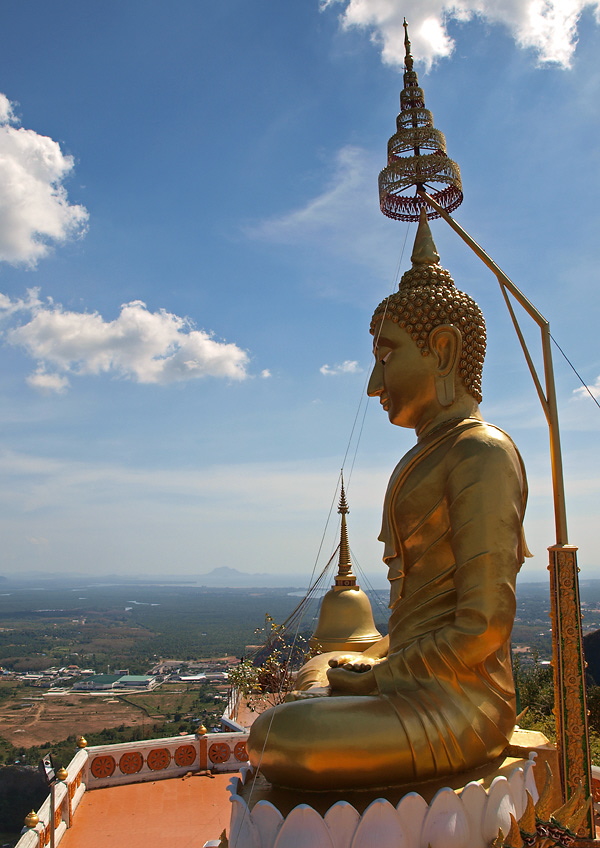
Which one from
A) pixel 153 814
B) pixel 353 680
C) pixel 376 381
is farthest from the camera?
pixel 153 814

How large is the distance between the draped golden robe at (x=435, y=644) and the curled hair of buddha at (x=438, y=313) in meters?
0.61

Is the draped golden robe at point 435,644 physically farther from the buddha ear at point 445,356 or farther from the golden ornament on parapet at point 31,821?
the golden ornament on parapet at point 31,821

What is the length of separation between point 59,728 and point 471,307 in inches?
1710

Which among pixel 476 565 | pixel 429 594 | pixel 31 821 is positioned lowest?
pixel 31 821

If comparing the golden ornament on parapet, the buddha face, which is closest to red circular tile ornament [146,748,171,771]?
the golden ornament on parapet

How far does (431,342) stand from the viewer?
5785 mm

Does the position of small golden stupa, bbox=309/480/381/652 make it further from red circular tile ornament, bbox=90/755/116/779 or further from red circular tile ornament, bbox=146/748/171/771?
red circular tile ornament, bbox=90/755/116/779

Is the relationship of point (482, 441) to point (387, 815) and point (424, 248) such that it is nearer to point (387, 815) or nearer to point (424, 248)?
point (424, 248)

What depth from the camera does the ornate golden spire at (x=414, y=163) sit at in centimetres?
691

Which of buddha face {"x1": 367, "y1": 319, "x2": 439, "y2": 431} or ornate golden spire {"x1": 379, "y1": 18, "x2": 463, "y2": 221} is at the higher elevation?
ornate golden spire {"x1": 379, "y1": 18, "x2": 463, "y2": 221}

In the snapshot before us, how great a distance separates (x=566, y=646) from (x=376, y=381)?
2.72m

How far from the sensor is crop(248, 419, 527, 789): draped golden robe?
13.8ft

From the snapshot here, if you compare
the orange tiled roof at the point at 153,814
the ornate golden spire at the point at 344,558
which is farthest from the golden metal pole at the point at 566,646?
the orange tiled roof at the point at 153,814

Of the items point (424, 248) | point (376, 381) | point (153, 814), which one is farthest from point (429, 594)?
point (153, 814)
